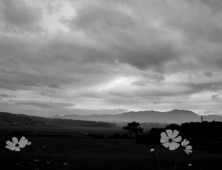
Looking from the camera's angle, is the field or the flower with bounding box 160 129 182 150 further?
the field

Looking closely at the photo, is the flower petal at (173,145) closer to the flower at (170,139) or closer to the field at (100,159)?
the flower at (170,139)

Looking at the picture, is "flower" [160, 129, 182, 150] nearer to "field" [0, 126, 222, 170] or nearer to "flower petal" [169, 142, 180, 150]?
"flower petal" [169, 142, 180, 150]

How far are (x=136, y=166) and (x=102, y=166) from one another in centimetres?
238

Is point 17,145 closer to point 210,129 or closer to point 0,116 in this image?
point 210,129

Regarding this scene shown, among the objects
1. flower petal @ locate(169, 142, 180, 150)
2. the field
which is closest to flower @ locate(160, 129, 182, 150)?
flower petal @ locate(169, 142, 180, 150)

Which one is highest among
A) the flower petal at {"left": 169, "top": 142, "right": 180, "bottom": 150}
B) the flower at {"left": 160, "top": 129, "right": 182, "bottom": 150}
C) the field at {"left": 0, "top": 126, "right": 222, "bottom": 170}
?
the flower at {"left": 160, "top": 129, "right": 182, "bottom": 150}

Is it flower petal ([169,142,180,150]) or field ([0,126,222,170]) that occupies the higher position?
flower petal ([169,142,180,150])

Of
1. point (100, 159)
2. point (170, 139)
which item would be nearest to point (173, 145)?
point (170, 139)

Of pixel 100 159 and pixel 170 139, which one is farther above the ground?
pixel 170 139

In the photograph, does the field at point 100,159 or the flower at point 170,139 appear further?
the field at point 100,159

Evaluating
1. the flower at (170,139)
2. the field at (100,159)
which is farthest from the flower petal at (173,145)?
the field at (100,159)

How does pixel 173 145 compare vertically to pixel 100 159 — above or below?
above

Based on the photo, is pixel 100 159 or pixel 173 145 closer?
pixel 173 145

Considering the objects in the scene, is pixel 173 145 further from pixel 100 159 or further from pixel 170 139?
pixel 100 159
